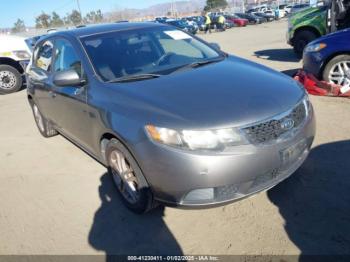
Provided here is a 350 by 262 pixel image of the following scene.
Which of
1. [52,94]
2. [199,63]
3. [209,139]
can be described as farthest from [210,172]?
[52,94]

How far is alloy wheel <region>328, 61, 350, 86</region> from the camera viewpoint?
5.52m

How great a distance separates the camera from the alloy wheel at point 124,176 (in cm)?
297

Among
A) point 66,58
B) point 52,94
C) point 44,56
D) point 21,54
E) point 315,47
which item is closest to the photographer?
point 66,58

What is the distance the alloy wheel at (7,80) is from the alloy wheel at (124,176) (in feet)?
25.8

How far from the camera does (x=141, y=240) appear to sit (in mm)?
2787

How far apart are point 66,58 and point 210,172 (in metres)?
2.35

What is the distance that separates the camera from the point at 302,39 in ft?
31.3

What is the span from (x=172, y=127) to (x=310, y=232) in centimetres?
137

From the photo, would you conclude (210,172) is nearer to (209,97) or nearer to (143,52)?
(209,97)

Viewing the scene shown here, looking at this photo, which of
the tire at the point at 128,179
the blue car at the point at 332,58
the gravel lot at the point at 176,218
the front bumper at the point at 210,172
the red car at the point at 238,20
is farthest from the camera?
the red car at the point at 238,20

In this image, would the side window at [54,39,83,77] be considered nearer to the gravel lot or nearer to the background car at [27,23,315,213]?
the background car at [27,23,315,213]

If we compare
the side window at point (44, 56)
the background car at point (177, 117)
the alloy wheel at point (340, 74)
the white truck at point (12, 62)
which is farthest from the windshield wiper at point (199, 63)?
the white truck at point (12, 62)

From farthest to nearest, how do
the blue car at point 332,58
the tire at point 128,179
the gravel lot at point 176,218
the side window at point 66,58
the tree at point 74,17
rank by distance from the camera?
the tree at point 74,17
the blue car at point 332,58
the side window at point 66,58
the tire at point 128,179
the gravel lot at point 176,218

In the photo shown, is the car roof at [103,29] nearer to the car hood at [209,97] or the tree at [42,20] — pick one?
the car hood at [209,97]
